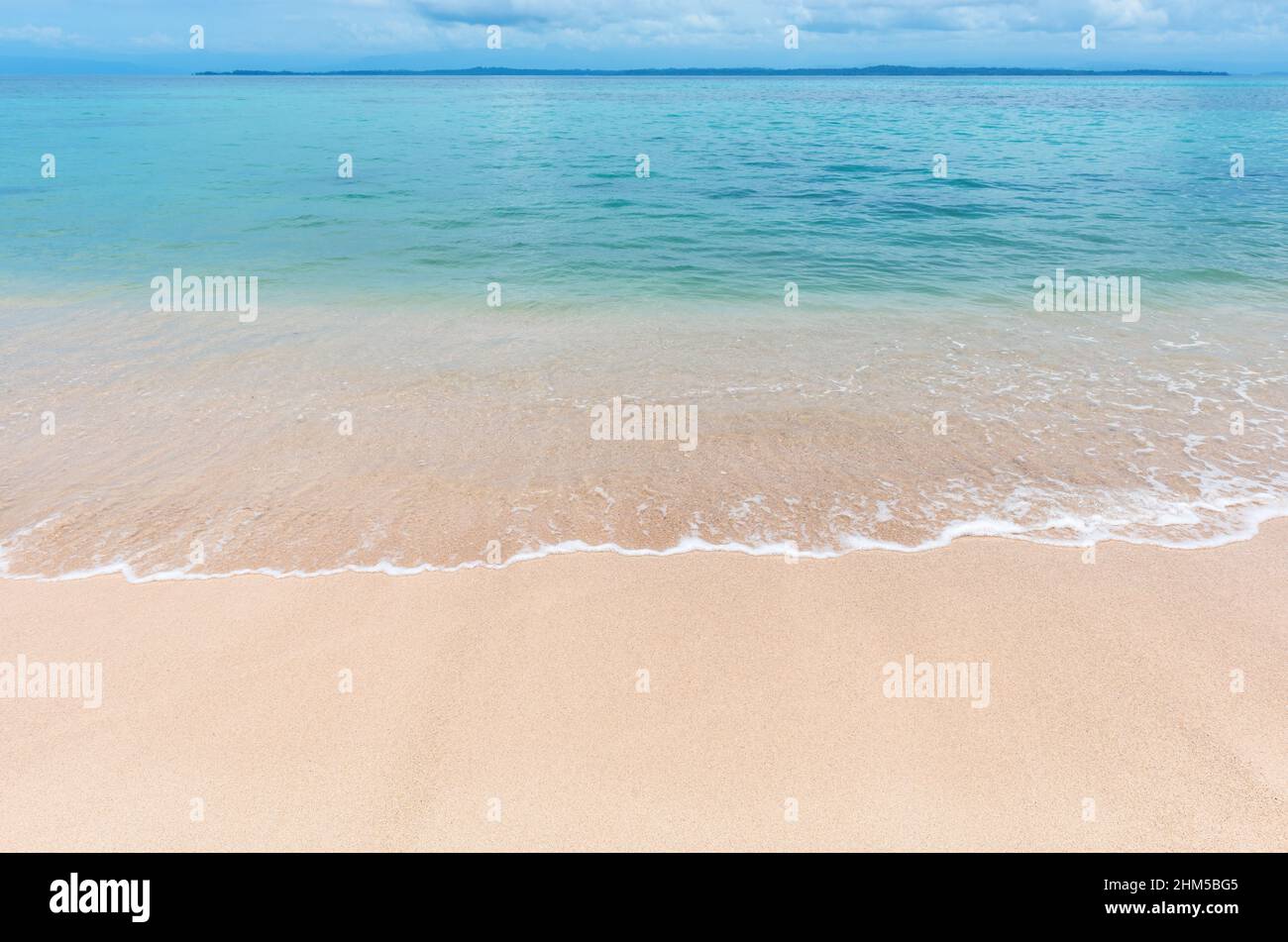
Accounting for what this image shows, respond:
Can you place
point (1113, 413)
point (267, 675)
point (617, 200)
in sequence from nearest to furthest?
point (267, 675), point (1113, 413), point (617, 200)

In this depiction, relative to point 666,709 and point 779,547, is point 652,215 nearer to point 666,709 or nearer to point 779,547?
point 779,547

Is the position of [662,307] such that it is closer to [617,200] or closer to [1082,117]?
[617,200]

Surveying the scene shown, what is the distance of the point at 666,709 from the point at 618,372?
5.67m

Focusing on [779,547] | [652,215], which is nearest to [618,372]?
[779,547]

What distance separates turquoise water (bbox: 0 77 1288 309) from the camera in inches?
513

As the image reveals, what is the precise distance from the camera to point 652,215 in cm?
1881

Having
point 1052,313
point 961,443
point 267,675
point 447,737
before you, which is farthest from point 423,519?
point 1052,313

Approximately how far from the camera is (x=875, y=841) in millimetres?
3303

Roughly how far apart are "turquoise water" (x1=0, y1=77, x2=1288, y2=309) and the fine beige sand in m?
7.78

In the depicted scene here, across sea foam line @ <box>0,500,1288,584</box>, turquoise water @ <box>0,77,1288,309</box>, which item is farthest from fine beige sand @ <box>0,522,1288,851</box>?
turquoise water @ <box>0,77,1288,309</box>

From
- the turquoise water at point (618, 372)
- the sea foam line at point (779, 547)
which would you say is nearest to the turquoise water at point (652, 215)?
the turquoise water at point (618, 372)

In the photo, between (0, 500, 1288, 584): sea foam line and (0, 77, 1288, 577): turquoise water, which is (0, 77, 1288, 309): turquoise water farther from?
(0, 500, 1288, 584): sea foam line
